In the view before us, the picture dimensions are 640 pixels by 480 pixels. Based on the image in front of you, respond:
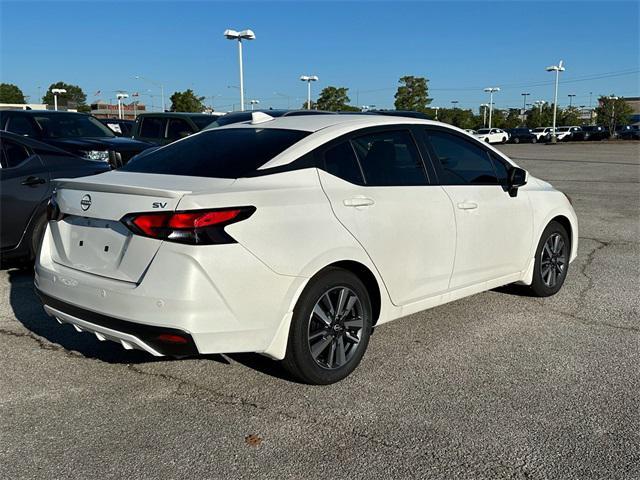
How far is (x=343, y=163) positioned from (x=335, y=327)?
3.40 ft

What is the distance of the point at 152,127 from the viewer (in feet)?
48.4

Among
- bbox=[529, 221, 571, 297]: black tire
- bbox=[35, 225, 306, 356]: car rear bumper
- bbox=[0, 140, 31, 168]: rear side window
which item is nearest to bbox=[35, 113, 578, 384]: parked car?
bbox=[35, 225, 306, 356]: car rear bumper

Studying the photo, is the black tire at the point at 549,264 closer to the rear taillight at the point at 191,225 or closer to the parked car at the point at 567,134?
the rear taillight at the point at 191,225

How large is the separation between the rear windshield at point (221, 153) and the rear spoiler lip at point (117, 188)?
0.41 metres

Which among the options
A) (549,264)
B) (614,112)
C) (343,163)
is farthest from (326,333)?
(614,112)

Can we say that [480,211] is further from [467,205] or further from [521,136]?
[521,136]

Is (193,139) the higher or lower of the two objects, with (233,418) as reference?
higher

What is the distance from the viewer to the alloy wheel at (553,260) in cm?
566

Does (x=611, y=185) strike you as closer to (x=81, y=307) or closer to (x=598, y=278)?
(x=598, y=278)

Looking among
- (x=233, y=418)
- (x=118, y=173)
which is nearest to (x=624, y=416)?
(x=233, y=418)

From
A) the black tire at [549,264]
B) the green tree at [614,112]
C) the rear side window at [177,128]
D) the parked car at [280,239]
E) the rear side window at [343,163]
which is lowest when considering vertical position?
the black tire at [549,264]

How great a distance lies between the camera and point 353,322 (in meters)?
3.91

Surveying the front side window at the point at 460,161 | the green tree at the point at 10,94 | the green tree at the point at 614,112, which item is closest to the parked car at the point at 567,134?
the green tree at the point at 614,112

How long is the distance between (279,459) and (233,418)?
497 mm
